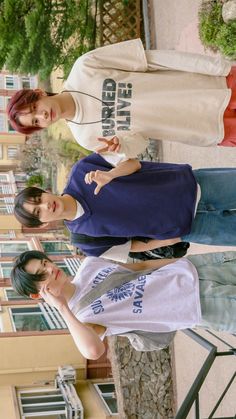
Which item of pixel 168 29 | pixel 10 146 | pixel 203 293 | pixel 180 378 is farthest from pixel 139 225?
pixel 10 146

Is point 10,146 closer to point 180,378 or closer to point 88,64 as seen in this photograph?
point 180,378

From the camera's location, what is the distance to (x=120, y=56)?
149 inches

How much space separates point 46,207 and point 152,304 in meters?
0.92

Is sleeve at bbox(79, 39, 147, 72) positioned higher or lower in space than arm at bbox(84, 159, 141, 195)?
higher

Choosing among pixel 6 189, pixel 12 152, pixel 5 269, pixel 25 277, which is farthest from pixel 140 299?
pixel 12 152

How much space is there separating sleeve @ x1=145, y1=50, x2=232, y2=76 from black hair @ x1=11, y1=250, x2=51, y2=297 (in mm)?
1490

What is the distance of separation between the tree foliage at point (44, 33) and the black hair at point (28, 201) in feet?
20.2

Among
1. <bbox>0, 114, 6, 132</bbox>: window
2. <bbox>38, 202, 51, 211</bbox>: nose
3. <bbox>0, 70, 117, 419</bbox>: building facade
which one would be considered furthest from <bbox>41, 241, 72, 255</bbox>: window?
<bbox>38, 202, 51, 211</bbox>: nose

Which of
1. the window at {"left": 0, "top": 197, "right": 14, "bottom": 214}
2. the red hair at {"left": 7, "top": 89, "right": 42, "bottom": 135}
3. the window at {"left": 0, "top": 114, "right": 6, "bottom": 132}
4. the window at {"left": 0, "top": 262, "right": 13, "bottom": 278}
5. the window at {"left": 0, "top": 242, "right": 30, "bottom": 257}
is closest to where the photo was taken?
the red hair at {"left": 7, "top": 89, "right": 42, "bottom": 135}

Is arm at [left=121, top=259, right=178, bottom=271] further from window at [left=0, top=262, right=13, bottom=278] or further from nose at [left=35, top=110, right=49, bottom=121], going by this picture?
window at [left=0, top=262, right=13, bottom=278]

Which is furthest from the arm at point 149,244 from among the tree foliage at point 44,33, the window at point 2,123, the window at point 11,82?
the window at point 2,123

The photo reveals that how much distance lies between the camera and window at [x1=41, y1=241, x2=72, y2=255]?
1967cm

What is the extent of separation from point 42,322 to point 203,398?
9.31 meters

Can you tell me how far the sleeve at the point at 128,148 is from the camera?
3711mm
